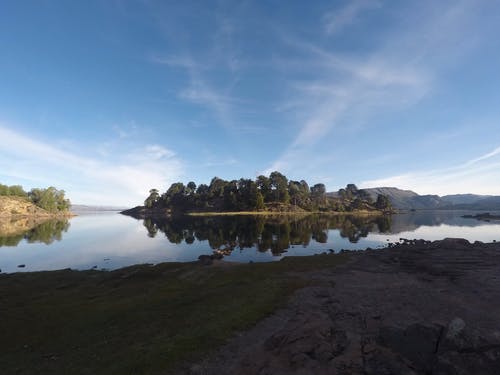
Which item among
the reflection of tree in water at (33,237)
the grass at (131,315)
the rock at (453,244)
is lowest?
the grass at (131,315)

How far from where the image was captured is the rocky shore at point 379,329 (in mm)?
11711

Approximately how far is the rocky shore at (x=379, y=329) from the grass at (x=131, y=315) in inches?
76.2

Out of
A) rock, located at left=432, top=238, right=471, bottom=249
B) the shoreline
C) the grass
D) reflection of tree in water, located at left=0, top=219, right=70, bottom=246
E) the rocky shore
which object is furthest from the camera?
reflection of tree in water, located at left=0, top=219, right=70, bottom=246

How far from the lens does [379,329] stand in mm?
14953

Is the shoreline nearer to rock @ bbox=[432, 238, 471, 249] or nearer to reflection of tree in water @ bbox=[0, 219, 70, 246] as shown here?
rock @ bbox=[432, 238, 471, 249]

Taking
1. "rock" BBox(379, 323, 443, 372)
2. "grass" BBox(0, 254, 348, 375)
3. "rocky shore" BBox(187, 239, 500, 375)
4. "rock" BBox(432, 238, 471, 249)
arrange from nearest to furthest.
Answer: "rocky shore" BBox(187, 239, 500, 375) < "rock" BBox(379, 323, 443, 372) < "grass" BBox(0, 254, 348, 375) < "rock" BBox(432, 238, 471, 249)

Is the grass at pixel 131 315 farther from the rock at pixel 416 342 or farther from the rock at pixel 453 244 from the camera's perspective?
the rock at pixel 453 244

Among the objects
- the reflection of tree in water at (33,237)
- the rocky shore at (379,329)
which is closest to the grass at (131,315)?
the rocky shore at (379,329)

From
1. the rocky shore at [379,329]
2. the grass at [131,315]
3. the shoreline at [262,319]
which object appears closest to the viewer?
the rocky shore at [379,329]

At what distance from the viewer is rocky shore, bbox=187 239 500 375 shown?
11711 millimetres

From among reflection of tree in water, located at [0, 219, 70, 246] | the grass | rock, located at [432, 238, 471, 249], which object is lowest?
the grass

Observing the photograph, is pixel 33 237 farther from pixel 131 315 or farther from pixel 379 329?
pixel 379 329

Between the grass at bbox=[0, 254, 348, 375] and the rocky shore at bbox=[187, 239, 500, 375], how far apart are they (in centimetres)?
194

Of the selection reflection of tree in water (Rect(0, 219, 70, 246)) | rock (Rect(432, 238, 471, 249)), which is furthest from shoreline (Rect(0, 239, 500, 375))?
reflection of tree in water (Rect(0, 219, 70, 246))
